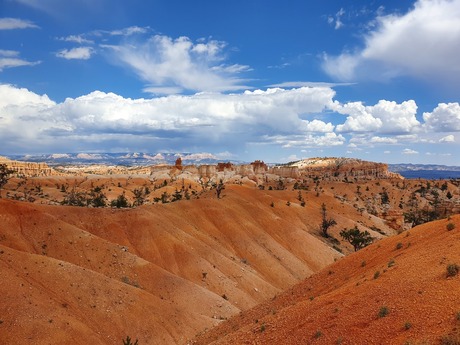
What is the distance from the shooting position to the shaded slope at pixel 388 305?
1270cm

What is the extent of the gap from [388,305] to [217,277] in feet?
108

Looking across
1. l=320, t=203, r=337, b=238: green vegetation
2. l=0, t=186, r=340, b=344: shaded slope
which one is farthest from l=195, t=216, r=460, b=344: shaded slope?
l=320, t=203, r=337, b=238: green vegetation

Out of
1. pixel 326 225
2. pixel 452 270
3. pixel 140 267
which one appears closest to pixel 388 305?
pixel 452 270

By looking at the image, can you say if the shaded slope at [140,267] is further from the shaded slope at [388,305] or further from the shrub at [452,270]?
the shrub at [452,270]

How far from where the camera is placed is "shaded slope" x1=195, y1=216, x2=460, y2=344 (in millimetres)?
12703

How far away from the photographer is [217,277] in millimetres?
45500

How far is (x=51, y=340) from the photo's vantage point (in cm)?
2392

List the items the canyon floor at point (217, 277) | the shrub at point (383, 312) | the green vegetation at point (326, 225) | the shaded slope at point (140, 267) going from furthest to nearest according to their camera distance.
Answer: the green vegetation at point (326, 225) → the shaded slope at point (140, 267) → the canyon floor at point (217, 277) → the shrub at point (383, 312)

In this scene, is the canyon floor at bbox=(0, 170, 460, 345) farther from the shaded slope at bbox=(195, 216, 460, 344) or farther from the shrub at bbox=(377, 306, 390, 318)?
the shrub at bbox=(377, 306, 390, 318)

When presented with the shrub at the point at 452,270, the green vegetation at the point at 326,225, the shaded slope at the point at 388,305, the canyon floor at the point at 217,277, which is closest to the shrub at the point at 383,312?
the shaded slope at the point at 388,305

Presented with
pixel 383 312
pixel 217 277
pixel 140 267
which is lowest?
pixel 217 277

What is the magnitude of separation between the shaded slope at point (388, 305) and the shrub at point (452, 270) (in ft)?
0.62

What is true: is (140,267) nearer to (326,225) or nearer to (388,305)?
(388,305)

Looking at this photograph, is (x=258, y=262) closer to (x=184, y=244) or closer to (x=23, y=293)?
(x=184, y=244)
